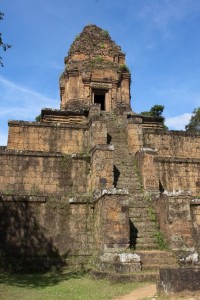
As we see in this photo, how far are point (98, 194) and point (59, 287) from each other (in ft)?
11.0

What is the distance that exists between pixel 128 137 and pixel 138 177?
8.68 ft

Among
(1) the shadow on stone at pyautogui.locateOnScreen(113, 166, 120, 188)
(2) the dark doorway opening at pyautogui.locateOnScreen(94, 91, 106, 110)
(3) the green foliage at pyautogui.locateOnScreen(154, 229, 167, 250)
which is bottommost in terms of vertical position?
(3) the green foliage at pyautogui.locateOnScreen(154, 229, 167, 250)

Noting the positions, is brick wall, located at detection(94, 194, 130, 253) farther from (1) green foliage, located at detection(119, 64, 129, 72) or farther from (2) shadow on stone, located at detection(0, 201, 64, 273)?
(1) green foliage, located at detection(119, 64, 129, 72)

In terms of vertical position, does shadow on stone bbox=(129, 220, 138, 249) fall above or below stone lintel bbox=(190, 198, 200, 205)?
below

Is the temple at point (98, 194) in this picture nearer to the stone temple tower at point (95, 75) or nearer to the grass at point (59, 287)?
the grass at point (59, 287)

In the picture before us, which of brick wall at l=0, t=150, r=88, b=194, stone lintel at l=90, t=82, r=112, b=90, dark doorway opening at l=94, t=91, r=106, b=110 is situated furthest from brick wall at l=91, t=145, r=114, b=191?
dark doorway opening at l=94, t=91, r=106, b=110

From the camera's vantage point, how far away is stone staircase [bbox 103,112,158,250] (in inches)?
417

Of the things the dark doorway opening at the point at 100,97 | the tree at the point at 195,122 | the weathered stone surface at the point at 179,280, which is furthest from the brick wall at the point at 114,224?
the tree at the point at 195,122

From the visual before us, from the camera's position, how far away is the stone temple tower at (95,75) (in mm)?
19797

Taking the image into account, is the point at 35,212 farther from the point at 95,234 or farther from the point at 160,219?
the point at 160,219

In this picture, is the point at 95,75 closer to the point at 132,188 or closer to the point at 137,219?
the point at 132,188

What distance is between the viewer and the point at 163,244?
1037 cm

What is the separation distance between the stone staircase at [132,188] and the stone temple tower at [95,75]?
3.40 meters

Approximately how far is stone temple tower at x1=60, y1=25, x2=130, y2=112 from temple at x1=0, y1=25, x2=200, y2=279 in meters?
1.62
